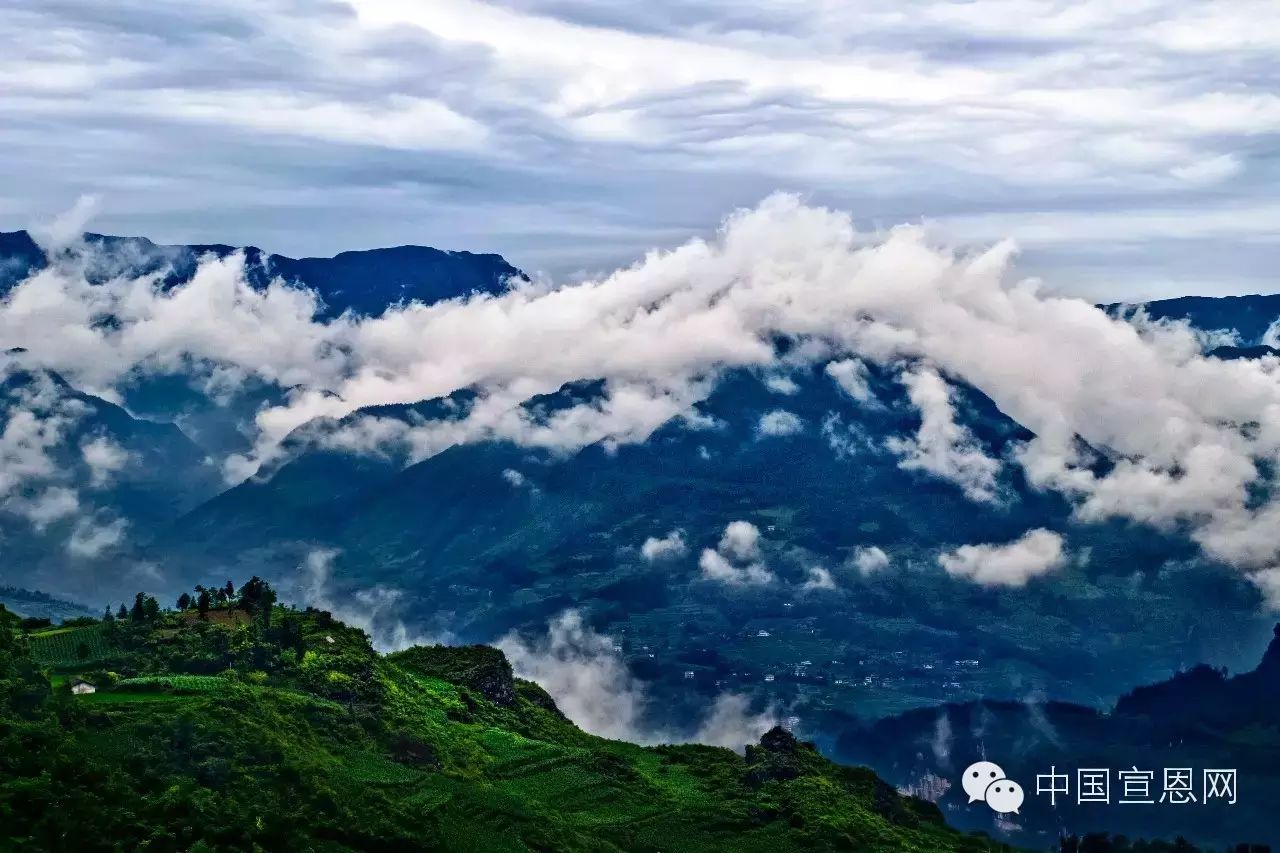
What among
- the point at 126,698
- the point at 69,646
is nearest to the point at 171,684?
the point at 126,698

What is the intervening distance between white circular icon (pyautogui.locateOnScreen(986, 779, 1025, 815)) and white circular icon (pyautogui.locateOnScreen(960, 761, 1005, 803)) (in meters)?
2.61

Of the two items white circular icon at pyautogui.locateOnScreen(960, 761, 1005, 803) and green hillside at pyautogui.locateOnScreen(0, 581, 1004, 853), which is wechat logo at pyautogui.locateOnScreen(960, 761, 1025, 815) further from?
green hillside at pyautogui.locateOnScreen(0, 581, 1004, 853)

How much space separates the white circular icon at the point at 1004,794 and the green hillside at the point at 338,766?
9.04 m

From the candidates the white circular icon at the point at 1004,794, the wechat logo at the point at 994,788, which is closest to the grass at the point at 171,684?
the wechat logo at the point at 994,788

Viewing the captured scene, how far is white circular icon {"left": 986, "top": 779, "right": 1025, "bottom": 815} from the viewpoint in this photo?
150 meters

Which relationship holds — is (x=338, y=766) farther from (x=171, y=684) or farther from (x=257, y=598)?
(x=257, y=598)

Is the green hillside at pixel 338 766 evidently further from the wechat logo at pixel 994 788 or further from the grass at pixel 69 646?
the wechat logo at pixel 994 788

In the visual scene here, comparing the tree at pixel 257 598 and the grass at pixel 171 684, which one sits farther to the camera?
the tree at pixel 257 598

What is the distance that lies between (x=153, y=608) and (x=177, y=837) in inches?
2669

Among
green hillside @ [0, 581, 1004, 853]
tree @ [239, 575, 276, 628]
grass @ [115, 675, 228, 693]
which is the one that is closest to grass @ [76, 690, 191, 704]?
green hillside @ [0, 581, 1004, 853]

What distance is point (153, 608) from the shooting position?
163 metres

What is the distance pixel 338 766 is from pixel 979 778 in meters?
78.6

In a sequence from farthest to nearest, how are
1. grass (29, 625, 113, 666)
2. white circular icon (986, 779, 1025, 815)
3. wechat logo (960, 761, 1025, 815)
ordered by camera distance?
wechat logo (960, 761, 1025, 815)
white circular icon (986, 779, 1025, 815)
grass (29, 625, 113, 666)

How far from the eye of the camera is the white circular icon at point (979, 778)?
161425mm
